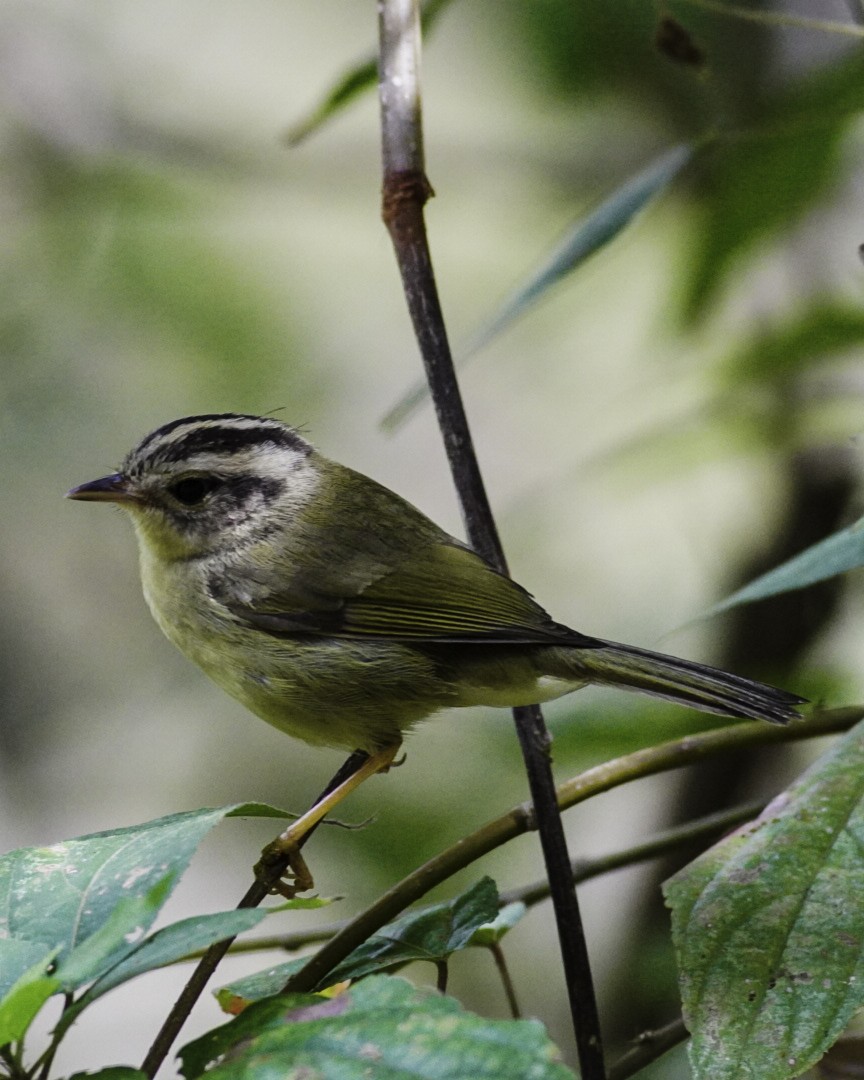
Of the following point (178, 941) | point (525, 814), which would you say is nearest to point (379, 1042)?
point (178, 941)

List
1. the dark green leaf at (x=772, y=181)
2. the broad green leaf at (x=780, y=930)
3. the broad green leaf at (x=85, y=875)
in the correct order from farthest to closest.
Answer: the dark green leaf at (x=772, y=181)
the broad green leaf at (x=780, y=930)
the broad green leaf at (x=85, y=875)

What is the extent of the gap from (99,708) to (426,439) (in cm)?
204

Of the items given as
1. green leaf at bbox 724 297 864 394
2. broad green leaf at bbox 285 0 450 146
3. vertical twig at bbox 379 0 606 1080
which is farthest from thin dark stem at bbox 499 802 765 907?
broad green leaf at bbox 285 0 450 146

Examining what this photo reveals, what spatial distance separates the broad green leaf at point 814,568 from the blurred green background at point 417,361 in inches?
56.9

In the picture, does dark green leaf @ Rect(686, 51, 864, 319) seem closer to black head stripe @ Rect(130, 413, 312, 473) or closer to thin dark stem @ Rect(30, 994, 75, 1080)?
black head stripe @ Rect(130, 413, 312, 473)

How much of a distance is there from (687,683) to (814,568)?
0.29 metres

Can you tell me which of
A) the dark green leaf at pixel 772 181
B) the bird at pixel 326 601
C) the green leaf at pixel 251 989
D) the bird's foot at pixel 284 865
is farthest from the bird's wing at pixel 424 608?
the dark green leaf at pixel 772 181

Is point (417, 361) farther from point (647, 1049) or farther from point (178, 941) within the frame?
point (178, 941)

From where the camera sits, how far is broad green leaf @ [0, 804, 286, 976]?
1360mm

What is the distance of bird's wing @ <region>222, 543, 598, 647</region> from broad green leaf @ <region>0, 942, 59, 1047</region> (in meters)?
1.34

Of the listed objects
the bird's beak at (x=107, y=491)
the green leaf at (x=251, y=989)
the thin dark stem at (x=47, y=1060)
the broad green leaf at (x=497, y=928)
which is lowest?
the broad green leaf at (x=497, y=928)

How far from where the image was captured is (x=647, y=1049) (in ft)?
6.61

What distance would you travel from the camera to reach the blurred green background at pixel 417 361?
12.5 ft

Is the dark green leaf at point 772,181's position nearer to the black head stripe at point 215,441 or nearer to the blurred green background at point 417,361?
the blurred green background at point 417,361
